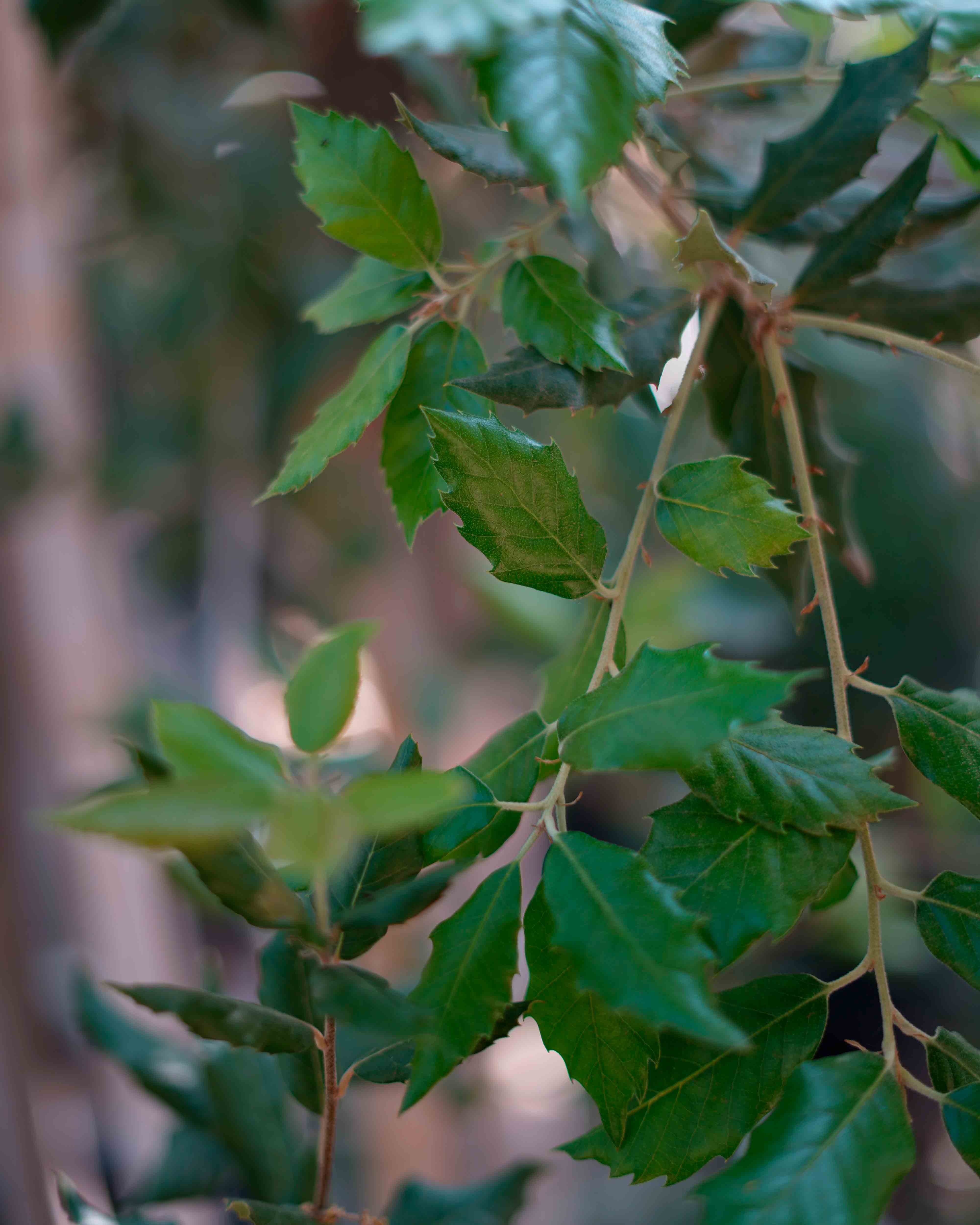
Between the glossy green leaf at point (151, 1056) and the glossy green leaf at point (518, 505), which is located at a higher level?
the glossy green leaf at point (518, 505)

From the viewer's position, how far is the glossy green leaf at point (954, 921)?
35 centimetres

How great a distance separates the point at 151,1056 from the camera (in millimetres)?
703

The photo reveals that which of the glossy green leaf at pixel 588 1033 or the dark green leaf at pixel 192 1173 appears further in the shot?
the dark green leaf at pixel 192 1173

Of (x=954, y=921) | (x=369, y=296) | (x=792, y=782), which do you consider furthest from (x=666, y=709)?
(x=369, y=296)

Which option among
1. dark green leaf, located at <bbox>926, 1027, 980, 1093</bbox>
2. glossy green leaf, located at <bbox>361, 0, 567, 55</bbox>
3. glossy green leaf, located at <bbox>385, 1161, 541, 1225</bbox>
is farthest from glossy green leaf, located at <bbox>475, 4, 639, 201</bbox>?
glossy green leaf, located at <bbox>385, 1161, 541, 1225</bbox>

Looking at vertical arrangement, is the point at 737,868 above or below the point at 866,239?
below

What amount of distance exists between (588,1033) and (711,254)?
1.00 ft

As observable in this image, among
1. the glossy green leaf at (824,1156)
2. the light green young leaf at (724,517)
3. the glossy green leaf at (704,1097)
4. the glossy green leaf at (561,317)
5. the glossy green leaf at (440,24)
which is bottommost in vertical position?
the glossy green leaf at (704,1097)

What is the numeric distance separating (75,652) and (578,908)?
116cm

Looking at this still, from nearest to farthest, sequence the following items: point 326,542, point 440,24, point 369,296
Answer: point 440,24 < point 369,296 < point 326,542

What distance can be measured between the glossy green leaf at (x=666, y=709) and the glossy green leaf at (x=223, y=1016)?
14cm

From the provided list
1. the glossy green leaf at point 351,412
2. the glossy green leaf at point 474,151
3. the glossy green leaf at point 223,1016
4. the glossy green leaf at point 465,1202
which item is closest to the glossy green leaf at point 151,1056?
the glossy green leaf at point 465,1202

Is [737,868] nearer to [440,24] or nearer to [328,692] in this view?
[328,692]

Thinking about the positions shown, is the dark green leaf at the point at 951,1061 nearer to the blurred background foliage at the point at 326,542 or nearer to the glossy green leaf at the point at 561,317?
the glossy green leaf at the point at 561,317
